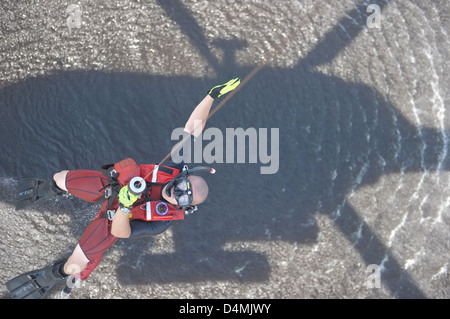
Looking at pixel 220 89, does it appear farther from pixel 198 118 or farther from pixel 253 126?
pixel 253 126

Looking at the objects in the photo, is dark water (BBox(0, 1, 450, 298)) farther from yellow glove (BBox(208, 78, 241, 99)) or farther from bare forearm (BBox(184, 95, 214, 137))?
bare forearm (BBox(184, 95, 214, 137))

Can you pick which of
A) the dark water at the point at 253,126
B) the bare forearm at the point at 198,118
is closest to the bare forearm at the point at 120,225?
the bare forearm at the point at 198,118

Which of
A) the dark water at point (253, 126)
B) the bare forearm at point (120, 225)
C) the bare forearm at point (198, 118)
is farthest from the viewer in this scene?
the dark water at point (253, 126)

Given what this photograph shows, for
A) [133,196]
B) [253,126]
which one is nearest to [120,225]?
[133,196]

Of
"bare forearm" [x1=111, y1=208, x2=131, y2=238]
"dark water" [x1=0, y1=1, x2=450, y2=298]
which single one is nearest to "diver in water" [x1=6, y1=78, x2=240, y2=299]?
"bare forearm" [x1=111, y1=208, x2=131, y2=238]

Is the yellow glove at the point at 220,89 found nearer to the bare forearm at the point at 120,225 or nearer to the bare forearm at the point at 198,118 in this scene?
the bare forearm at the point at 198,118

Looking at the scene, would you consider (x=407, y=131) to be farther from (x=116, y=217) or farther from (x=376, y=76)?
(x=116, y=217)
